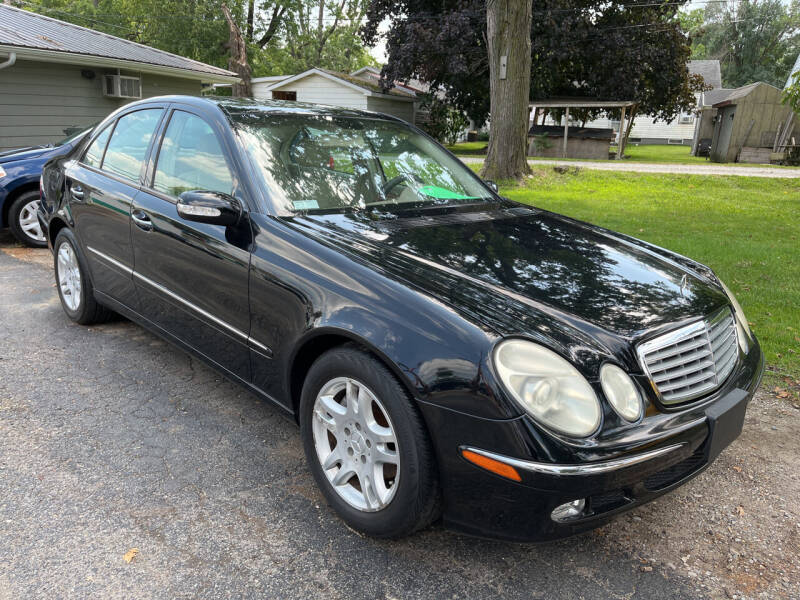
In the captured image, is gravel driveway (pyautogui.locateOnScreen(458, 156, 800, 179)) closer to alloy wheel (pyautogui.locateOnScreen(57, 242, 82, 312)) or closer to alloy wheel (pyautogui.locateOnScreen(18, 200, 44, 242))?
alloy wheel (pyautogui.locateOnScreen(18, 200, 44, 242))

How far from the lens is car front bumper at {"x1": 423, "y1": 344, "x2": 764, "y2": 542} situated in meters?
1.84

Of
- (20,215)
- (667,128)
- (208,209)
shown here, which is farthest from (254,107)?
(667,128)

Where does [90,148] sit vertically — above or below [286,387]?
above

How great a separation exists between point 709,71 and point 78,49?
44565 mm

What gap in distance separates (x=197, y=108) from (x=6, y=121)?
9320 millimetres

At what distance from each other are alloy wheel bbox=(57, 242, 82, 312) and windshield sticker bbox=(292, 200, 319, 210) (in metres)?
2.21

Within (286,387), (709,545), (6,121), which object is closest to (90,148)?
(286,387)

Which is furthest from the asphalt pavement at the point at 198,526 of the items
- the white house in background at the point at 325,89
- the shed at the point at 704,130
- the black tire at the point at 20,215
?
the shed at the point at 704,130

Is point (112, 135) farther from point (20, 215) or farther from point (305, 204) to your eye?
point (20, 215)

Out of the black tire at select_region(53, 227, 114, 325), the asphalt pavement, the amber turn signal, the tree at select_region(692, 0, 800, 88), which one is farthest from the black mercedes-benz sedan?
the tree at select_region(692, 0, 800, 88)

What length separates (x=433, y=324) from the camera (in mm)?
2039

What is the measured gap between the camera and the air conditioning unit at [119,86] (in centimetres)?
1184

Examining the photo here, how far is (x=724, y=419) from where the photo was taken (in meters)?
2.17

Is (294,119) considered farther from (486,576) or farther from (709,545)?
(709,545)
